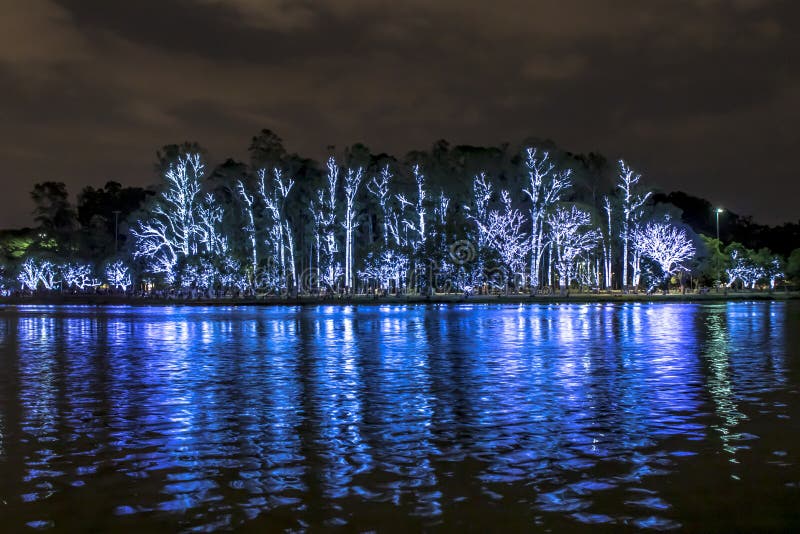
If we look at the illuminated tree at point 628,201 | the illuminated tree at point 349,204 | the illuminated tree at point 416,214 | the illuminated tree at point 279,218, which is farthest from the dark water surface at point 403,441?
the illuminated tree at point 628,201

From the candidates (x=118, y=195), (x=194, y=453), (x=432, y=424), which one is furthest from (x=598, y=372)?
(x=118, y=195)

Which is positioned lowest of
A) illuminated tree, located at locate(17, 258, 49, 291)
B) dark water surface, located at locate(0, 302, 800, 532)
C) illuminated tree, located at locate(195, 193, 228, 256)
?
dark water surface, located at locate(0, 302, 800, 532)

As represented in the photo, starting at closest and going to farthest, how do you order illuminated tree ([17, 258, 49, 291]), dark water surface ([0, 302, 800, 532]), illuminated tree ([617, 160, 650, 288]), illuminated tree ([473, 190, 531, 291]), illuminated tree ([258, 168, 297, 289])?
dark water surface ([0, 302, 800, 532])
illuminated tree ([473, 190, 531, 291])
illuminated tree ([258, 168, 297, 289])
illuminated tree ([617, 160, 650, 288])
illuminated tree ([17, 258, 49, 291])

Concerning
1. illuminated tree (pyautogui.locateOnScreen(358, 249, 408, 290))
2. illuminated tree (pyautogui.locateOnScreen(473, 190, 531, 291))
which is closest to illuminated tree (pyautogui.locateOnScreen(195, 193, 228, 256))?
illuminated tree (pyautogui.locateOnScreen(358, 249, 408, 290))

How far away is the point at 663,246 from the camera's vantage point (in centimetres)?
8394

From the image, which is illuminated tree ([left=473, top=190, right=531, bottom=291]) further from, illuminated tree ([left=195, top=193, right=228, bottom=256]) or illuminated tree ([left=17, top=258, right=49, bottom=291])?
illuminated tree ([left=17, top=258, right=49, bottom=291])

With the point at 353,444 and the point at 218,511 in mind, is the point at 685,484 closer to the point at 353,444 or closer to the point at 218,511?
the point at 353,444

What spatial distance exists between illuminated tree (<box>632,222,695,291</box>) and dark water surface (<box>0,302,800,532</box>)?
65.4m

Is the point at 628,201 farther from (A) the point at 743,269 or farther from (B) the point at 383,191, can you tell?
(B) the point at 383,191

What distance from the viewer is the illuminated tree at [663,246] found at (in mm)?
83500

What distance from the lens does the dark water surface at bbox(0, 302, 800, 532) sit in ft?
23.4

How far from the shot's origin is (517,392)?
46.8 ft

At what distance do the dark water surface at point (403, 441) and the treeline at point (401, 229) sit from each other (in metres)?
53.1

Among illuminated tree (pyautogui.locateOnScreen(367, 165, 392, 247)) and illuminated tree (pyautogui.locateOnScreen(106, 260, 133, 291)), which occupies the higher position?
illuminated tree (pyautogui.locateOnScreen(367, 165, 392, 247))
